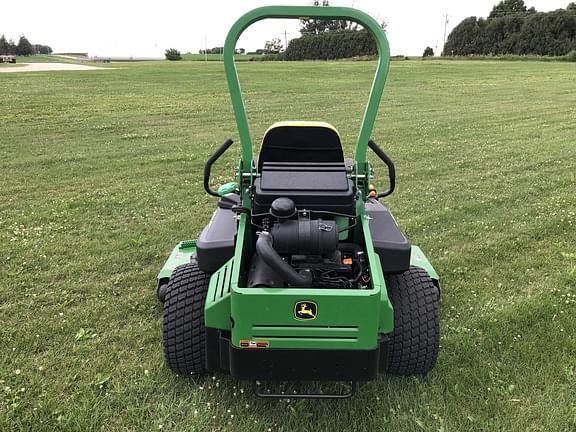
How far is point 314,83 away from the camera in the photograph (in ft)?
77.3

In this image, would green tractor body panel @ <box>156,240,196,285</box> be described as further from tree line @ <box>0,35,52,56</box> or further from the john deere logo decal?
tree line @ <box>0,35,52,56</box>

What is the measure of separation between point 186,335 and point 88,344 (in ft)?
2.77

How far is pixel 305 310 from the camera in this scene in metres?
2.37

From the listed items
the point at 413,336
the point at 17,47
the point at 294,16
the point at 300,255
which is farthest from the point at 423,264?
the point at 17,47

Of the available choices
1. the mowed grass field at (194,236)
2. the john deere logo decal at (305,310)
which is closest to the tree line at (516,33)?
the mowed grass field at (194,236)

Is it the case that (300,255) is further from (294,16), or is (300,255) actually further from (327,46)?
(327,46)

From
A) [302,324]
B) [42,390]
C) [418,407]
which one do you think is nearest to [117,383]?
[42,390]

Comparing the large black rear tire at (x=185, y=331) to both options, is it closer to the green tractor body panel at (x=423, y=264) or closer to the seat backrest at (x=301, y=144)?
the seat backrest at (x=301, y=144)

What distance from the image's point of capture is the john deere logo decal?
7.74 feet

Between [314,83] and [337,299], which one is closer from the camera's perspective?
[337,299]

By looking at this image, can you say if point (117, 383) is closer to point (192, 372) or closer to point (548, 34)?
point (192, 372)

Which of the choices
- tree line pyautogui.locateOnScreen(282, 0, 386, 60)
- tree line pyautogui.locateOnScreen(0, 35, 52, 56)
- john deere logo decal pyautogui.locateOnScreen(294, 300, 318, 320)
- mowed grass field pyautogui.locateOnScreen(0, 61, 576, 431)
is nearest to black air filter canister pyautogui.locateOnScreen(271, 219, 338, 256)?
john deere logo decal pyautogui.locateOnScreen(294, 300, 318, 320)

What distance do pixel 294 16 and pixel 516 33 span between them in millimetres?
59190

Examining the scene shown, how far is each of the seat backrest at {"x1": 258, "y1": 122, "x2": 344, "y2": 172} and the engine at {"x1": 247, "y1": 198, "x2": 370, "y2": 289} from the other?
0.46 metres
